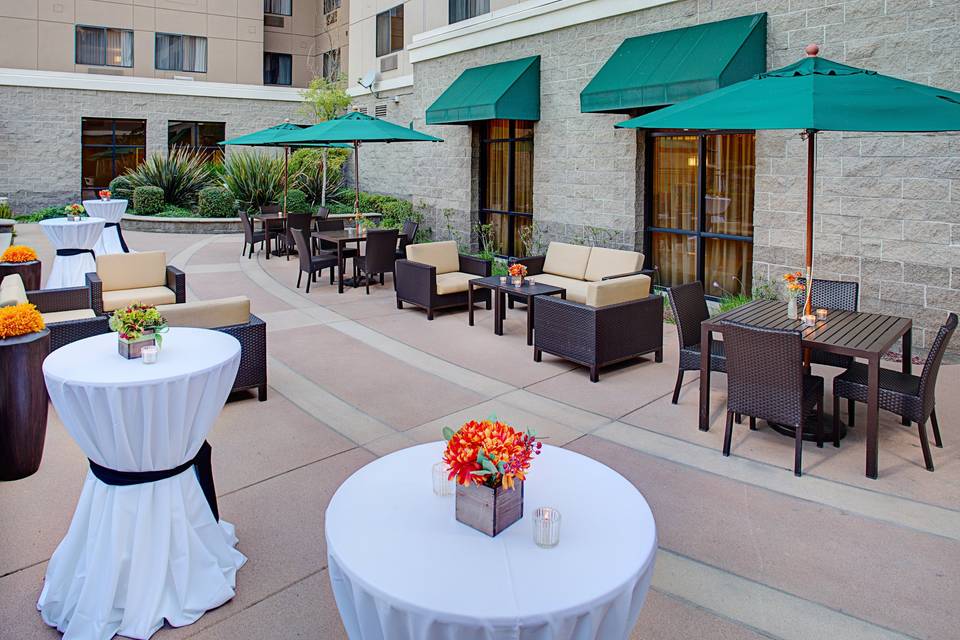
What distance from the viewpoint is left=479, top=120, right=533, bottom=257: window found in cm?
1455

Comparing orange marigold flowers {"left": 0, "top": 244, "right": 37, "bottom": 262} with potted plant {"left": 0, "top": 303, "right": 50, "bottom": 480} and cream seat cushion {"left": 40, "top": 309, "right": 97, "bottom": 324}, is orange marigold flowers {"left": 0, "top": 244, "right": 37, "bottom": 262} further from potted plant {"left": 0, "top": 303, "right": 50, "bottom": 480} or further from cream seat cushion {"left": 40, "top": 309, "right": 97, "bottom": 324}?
potted plant {"left": 0, "top": 303, "right": 50, "bottom": 480}

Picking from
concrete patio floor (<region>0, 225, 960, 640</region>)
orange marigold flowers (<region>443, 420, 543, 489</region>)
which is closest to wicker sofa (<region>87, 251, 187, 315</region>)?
concrete patio floor (<region>0, 225, 960, 640</region>)

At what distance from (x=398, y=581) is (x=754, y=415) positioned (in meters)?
4.04

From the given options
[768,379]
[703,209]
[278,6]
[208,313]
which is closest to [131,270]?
[208,313]

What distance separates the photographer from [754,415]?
5582mm

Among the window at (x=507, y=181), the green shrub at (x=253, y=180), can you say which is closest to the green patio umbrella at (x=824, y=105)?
the window at (x=507, y=181)

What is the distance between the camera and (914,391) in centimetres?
549

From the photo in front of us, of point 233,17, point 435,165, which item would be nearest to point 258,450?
point 435,165

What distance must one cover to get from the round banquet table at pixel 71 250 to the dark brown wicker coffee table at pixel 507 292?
20.2 feet

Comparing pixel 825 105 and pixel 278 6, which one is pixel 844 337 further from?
pixel 278 6

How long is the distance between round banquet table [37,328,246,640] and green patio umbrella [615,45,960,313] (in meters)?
4.30

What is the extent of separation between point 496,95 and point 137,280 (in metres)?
7.10

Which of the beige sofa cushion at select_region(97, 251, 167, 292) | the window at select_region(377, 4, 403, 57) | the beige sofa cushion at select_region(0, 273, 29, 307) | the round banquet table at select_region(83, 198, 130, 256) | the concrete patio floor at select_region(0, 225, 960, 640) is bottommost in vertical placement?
the concrete patio floor at select_region(0, 225, 960, 640)

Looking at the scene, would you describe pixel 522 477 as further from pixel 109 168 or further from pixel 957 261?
pixel 109 168
